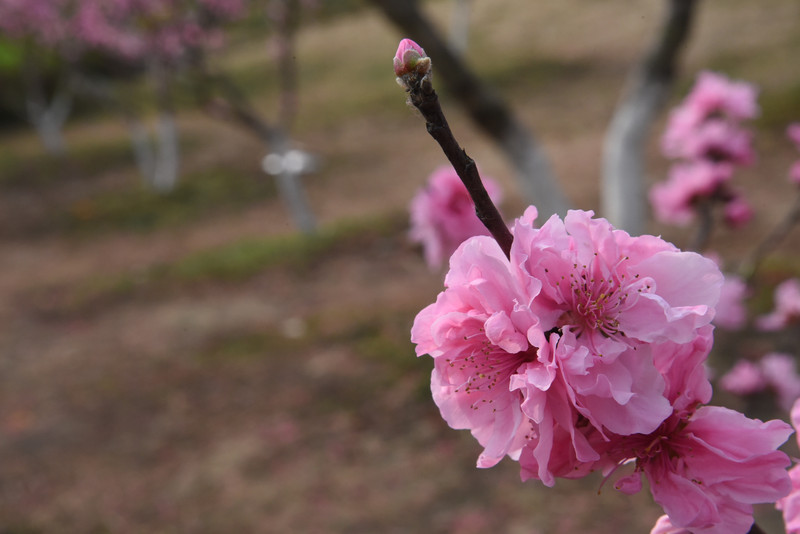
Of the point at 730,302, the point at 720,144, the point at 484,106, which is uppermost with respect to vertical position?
the point at 484,106

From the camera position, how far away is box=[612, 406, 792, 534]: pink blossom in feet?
2.09

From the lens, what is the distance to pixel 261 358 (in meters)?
5.21

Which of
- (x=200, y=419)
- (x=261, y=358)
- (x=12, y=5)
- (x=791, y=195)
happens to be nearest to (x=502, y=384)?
(x=200, y=419)

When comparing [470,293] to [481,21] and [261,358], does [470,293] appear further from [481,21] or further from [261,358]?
[481,21]

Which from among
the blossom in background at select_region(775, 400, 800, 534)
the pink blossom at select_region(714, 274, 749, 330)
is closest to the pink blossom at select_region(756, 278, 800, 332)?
the pink blossom at select_region(714, 274, 749, 330)

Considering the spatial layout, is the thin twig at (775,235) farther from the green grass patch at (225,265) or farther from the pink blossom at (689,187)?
the green grass patch at (225,265)

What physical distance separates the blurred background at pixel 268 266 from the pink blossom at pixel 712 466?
1.39 meters

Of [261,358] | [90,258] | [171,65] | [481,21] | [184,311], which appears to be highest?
[481,21]

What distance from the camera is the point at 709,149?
2.30 meters

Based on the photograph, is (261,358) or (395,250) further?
Result: (395,250)

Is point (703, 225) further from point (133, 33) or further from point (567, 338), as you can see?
point (133, 33)

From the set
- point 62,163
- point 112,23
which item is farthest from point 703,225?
point 62,163

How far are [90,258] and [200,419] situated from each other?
4.45m

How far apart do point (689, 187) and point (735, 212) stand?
9.2 inches
